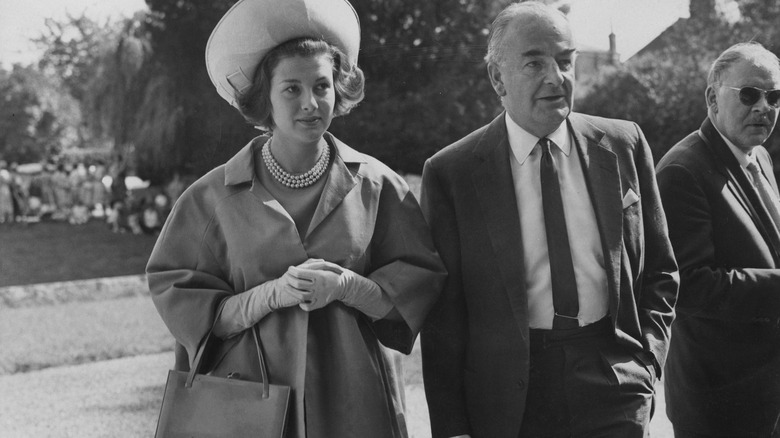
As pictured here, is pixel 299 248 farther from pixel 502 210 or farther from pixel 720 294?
pixel 720 294

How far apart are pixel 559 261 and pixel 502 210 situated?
0.24 m

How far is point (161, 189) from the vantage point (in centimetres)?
2578

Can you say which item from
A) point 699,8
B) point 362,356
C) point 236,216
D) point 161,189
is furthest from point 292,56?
point 161,189

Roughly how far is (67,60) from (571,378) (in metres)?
33.8

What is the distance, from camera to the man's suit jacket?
2791 millimetres

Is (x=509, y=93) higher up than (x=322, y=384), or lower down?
higher up

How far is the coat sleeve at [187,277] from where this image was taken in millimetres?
2709

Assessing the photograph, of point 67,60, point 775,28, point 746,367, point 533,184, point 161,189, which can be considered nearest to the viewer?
point 533,184

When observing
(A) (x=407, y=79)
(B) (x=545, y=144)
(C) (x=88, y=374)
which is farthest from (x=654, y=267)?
(A) (x=407, y=79)

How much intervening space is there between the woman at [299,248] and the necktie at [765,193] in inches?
69.1

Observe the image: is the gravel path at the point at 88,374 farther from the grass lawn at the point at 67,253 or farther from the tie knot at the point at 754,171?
the grass lawn at the point at 67,253

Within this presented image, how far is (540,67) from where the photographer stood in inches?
111

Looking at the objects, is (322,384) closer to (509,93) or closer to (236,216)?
(236,216)

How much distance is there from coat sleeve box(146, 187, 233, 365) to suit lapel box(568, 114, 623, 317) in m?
1.19
